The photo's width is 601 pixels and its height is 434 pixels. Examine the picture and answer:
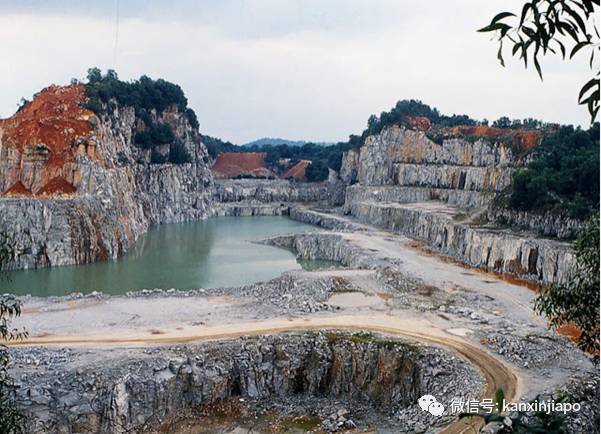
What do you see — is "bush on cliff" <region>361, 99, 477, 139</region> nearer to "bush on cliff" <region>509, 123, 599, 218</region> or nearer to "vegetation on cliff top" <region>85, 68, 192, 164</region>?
"vegetation on cliff top" <region>85, 68, 192, 164</region>

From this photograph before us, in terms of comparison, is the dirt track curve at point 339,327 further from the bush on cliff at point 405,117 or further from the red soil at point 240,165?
the red soil at point 240,165

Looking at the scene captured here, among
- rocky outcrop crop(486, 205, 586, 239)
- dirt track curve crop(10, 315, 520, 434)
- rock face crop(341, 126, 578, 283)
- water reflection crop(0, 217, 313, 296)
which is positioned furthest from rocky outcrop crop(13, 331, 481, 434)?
→ rocky outcrop crop(486, 205, 586, 239)

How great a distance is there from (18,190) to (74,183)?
161 inches

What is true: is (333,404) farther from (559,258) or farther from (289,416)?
(559,258)

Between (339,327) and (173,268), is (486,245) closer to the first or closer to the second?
(339,327)

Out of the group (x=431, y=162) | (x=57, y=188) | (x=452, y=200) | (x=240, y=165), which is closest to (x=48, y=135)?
(x=57, y=188)

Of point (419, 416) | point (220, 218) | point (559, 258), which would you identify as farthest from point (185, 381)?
point (220, 218)

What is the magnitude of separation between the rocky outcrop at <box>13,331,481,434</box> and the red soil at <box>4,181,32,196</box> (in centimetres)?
2946

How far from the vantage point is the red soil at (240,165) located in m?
102

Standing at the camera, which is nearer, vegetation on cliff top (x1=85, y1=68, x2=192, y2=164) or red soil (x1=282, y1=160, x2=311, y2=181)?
vegetation on cliff top (x1=85, y1=68, x2=192, y2=164)

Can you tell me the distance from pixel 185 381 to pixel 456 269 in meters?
21.0

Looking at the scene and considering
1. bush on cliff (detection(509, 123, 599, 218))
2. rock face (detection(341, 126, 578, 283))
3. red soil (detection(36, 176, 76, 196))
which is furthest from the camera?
red soil (detection(36, 176, 76, 196))

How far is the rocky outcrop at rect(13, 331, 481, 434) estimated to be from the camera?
1677cm

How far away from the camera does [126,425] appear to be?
1692 cm
